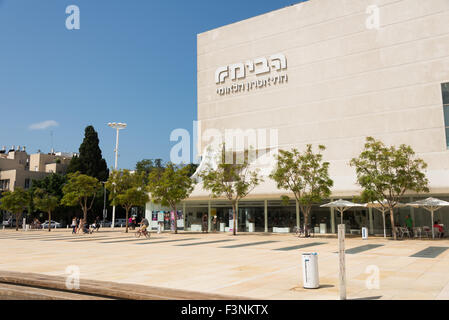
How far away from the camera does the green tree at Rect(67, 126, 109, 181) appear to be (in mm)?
68000

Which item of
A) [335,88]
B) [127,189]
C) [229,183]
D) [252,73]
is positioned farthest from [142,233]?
[335,88]

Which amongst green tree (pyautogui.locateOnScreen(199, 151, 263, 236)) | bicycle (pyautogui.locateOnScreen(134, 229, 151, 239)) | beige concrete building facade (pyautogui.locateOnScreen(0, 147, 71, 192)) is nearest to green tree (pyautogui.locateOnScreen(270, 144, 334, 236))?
green tree (pyautogui.locateOnScreen(199, 151, 263, 236))

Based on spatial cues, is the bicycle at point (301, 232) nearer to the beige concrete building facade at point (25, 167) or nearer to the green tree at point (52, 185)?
the green tree at point (52, 185)

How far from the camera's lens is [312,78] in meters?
38.4

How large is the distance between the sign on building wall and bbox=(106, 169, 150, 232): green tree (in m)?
14.0

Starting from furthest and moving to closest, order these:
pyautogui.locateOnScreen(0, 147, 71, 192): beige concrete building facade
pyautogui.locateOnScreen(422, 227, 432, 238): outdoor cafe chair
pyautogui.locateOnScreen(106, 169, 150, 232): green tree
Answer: pyautogui.locateOnScreen(0, 147, 71, 192): beige concrete building facade, pyautogui.locateOnScreen(106, 169, 150, 232): green tree, pyautogui.locateOnScreen(422, 227, 432, 238): outdoor cafe chair

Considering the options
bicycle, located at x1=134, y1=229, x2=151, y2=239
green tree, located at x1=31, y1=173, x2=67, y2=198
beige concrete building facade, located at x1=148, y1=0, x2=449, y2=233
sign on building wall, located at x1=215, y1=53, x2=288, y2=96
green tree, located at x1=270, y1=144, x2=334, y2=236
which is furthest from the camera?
green tree, located at x1=31, y1=173, x2=67, y2=198

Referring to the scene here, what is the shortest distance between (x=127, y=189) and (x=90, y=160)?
2903 cm

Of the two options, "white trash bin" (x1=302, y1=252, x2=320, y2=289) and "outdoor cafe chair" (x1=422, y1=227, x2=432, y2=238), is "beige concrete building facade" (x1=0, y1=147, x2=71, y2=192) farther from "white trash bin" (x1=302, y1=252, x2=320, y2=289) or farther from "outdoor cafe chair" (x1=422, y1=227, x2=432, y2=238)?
"white trash bin" (x1=302, y1=252, x2=320, y2=289)

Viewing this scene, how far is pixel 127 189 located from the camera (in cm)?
4294

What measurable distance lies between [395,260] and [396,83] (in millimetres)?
23567

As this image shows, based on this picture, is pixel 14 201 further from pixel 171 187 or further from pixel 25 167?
pixel 25 167
